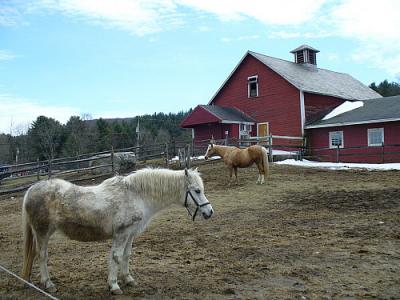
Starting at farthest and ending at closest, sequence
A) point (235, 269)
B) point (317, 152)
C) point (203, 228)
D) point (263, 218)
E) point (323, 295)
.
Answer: point (317, 152)
point (263, 218)
point (203, 228)
point (235, 269)
point (323, 295)

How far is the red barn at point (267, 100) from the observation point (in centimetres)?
2638

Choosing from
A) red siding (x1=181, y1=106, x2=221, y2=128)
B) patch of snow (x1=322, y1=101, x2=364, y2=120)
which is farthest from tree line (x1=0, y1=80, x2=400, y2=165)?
patch of snow (x1=322, y1=101, x2=364, y2=120)

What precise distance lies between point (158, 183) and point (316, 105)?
76.8 feet

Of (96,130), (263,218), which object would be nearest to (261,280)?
(263,218)

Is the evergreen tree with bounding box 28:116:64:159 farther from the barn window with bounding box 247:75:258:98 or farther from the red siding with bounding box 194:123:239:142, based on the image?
the barn window with bounding box 247:75:258:98

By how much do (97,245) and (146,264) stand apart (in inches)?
72.0

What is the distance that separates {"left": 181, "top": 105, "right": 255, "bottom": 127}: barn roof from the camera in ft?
88.2

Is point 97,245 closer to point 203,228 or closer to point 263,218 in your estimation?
point 203,228

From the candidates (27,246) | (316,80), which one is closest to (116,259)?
(27,246)

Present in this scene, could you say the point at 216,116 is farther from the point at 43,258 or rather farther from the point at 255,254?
the point at 43,258

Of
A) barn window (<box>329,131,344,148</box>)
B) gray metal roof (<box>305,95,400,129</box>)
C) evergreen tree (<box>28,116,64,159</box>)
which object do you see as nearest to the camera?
gray metal roof (<box>305,95,400,129</box>)

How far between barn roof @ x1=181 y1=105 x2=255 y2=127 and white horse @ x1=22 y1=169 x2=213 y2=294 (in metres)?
21.1

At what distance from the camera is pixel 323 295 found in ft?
15.5

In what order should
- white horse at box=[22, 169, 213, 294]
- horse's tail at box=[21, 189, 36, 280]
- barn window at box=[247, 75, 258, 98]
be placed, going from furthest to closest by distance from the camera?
1. barn window at box=[247, 75, 258, 98]
2. horse's tail at box=[21, 189, 36, 280]
3. white horse at box=[22, 169, 213, 294]
